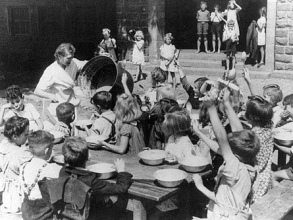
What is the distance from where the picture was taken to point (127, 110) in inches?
207

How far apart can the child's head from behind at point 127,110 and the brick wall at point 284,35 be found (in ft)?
29.9

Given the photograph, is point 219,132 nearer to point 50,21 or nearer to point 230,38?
point 230,38

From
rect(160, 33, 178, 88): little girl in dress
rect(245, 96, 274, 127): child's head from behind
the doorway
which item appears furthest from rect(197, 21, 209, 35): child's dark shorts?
rect(245, 96, 274, 127): child's head from behind

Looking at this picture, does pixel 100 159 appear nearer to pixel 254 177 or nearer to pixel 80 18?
pixel 254 177

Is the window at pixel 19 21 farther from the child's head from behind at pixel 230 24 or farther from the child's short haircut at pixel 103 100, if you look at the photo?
the child's short haircut at pixel 103 100

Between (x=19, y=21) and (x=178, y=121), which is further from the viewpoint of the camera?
(x=19, y=21)

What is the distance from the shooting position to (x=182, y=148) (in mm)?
4898

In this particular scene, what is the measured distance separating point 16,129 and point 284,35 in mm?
10336

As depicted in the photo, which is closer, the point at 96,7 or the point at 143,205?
the point at 143,205

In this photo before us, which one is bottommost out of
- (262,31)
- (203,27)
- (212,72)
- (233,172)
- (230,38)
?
(212,72)

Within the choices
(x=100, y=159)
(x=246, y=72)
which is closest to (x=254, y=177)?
(x=100, y=159)

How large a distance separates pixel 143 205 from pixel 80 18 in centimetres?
1629

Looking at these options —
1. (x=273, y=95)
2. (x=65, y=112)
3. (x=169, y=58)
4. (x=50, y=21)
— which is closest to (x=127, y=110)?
(x=65, y=112)

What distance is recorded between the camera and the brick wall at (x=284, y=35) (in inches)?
516
